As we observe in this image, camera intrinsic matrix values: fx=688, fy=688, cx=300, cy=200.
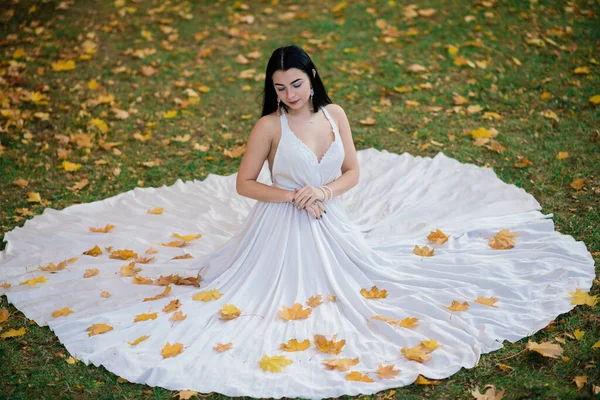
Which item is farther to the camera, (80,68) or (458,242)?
(80,68)

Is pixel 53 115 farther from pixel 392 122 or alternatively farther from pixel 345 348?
pixel 345 348

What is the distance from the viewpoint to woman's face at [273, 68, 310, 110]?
4074 millimetres

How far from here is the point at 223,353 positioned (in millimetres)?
3783

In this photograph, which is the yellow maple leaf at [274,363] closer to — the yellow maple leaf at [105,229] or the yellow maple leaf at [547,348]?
the yellow maple leaf at [547,348]

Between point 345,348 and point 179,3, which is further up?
point 179,3

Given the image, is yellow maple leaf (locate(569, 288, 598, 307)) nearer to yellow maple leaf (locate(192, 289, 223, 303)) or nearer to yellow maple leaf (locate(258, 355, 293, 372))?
yellow maple leaf (locate(258, 355, 293, 372))

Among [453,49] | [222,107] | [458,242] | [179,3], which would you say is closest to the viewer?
[458,242]

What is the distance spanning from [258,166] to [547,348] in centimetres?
201

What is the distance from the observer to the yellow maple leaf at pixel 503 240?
4.76 metres

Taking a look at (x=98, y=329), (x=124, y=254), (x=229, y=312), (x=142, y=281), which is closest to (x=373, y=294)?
(x=229, y=312)

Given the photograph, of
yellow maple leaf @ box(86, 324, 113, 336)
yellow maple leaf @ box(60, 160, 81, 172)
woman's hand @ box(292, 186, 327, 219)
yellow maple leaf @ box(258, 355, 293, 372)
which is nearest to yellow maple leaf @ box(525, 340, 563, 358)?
yellow maple leaf @ box(258, 355, 293, 372)

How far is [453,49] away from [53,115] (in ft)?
15.5

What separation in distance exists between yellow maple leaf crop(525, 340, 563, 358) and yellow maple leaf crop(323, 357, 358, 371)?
0.97m

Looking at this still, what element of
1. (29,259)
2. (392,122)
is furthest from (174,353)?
(392,122)
